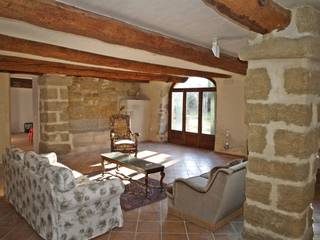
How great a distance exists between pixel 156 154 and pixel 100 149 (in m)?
1.83

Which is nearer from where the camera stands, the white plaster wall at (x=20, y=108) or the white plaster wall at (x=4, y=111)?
the white plaster wall at (x=4, y=111)

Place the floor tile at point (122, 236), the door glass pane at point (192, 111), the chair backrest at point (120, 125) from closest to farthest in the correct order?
the floor tile at point (122, 236) → the chair backrest at point (120, 125) → the door glass pane at point (192, 111)

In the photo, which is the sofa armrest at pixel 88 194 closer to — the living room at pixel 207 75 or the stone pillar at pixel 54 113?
the living room at pixel 207 75

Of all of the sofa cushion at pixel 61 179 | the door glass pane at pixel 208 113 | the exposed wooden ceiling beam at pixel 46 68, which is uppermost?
the exposed wooden ceiling beam at pixel 46 68

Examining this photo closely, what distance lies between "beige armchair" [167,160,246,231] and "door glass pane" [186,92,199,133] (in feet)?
16.2

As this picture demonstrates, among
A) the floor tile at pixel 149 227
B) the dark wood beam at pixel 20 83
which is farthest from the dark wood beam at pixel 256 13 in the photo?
the dark wood beam at pixel 20 83

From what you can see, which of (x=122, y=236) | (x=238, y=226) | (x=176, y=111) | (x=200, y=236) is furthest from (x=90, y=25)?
(x=176, y=111)

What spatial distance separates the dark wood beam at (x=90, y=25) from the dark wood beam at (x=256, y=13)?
126cm

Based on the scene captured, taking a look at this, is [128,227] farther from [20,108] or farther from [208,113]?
[20,108]

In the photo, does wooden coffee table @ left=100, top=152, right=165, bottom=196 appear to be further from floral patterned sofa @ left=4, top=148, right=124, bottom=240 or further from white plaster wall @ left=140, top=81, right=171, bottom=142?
white plaster wall @ left=140, top=81, right=171, bottom=142

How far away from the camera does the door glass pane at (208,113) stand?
798 centimetres

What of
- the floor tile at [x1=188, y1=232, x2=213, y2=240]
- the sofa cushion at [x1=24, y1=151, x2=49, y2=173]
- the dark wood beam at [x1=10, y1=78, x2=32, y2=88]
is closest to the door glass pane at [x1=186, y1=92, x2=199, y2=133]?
the floor tile at [x1=188, y1=232, x2=213, y2=240]

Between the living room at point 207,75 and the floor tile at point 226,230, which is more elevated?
the living room at point 207,75

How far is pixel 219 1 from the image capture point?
4.07ft
